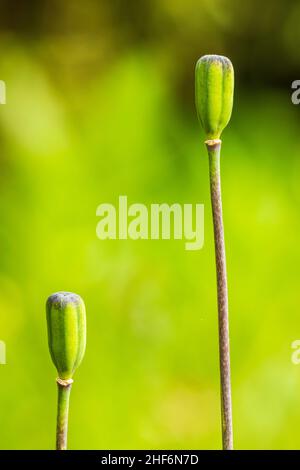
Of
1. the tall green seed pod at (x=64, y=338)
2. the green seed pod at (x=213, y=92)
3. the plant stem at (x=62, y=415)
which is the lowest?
the plant stem at (x=62, y=415)

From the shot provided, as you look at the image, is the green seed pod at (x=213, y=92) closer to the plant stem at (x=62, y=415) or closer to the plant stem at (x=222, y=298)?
the plant stem at (x=222, y=298)

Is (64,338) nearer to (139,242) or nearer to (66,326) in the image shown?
(66,326)

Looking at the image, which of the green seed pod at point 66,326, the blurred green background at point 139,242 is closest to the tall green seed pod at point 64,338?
the green seed pod at point 66,326

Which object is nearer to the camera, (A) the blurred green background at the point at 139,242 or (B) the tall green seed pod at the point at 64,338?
(B) the tall green seed pod at the point at 64,338

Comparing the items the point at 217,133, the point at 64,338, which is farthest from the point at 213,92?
the point at 64,338

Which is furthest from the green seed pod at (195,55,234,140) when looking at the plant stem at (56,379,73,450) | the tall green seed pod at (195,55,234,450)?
the plant stem at (56,379,73,450)

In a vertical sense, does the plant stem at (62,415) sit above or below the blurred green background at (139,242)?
below
